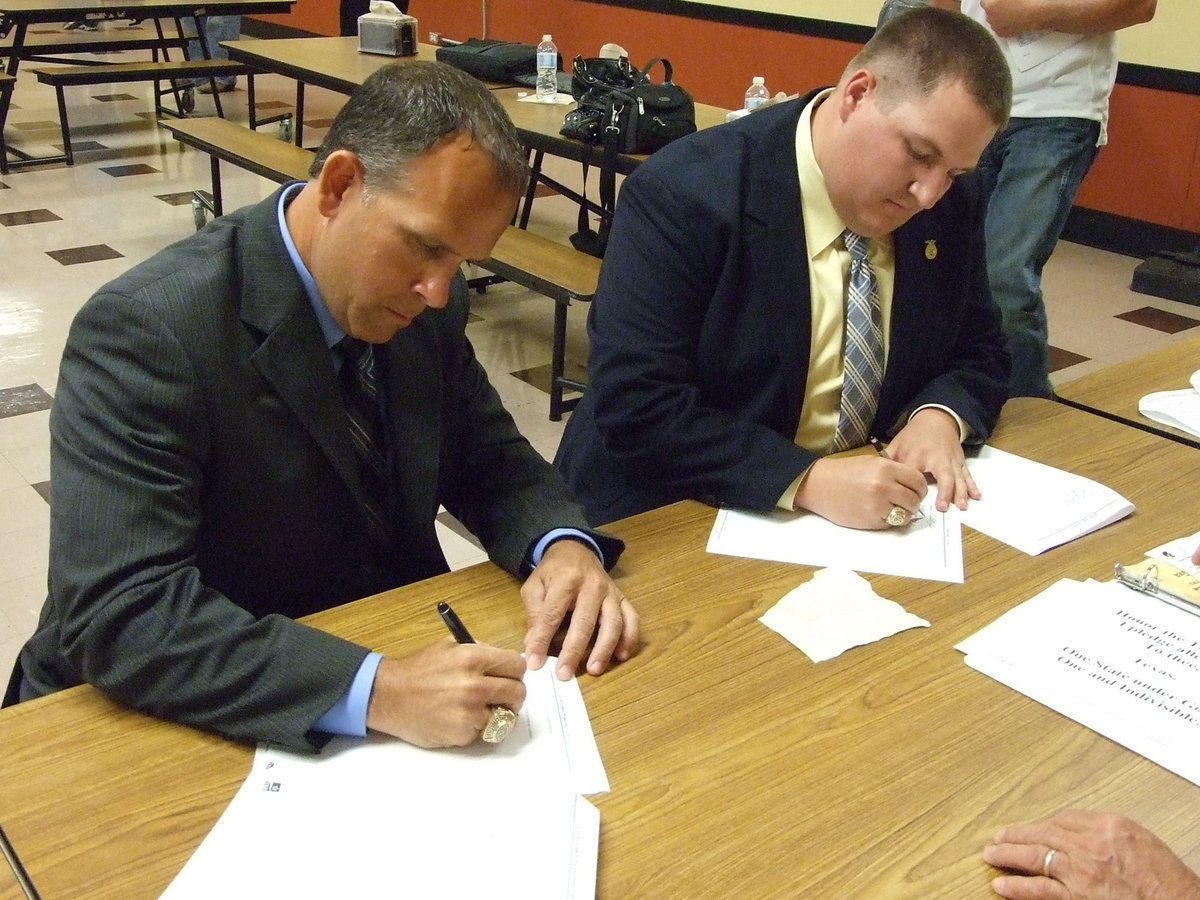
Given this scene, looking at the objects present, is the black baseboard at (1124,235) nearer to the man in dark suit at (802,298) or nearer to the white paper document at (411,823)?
the man in dark suit at (802,298)

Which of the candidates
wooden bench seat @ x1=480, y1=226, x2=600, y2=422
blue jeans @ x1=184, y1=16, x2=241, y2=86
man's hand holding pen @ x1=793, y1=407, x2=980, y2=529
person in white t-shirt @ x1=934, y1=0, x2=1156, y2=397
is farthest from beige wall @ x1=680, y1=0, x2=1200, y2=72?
blue jeans @ x1=184, y1=16, x2=241, y2=86

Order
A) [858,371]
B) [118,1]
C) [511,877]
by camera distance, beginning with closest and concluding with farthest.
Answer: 1. [511,877]
2. [858,371]
3. [118,1]

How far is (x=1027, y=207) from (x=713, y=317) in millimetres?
1636

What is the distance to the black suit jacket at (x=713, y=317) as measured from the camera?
1.63 meters

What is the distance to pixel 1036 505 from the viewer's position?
1553 mm

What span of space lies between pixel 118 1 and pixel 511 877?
6.34m

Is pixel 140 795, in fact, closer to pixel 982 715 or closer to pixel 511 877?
pixel 511 877

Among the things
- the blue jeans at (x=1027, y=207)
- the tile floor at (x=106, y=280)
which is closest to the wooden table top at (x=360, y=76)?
the tile floor at (x=106, y=280)

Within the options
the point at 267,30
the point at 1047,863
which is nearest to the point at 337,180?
the point at 1047,863

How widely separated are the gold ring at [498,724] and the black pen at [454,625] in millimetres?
113

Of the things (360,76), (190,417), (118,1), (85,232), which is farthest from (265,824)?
(118,1)

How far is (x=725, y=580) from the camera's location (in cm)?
133

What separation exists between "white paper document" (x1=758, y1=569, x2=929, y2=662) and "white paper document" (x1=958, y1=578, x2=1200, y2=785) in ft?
0.29

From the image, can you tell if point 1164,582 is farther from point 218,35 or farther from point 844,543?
point 218,35
